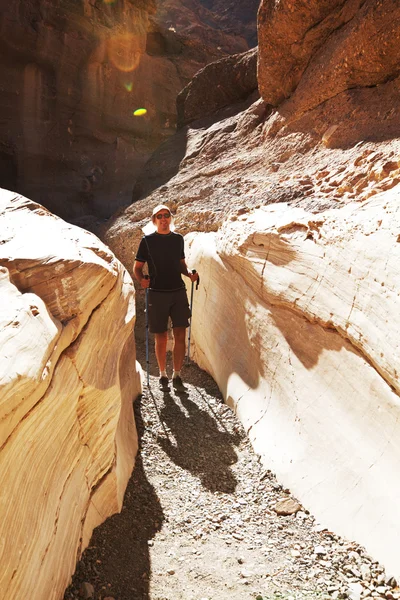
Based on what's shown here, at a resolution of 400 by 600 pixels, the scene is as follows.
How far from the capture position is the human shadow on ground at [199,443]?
3.71 m

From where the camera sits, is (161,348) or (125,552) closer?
(125,552)

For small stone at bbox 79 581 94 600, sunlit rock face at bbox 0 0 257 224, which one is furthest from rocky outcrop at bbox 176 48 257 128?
small stone at bbox 79 581 94 600

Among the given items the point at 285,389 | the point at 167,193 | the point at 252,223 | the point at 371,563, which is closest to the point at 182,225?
the point at 167,193

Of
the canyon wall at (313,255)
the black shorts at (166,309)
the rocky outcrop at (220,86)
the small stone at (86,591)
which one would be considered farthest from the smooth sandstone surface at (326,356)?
the rocky outcrop at (220,86)

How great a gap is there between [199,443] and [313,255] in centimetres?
188

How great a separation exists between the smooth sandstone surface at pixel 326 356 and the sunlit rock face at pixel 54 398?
1.33m

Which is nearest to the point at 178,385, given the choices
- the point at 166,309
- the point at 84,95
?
the point at 166,309

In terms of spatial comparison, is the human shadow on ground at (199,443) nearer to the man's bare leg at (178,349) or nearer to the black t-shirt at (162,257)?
the man's bare leg at (178,349)

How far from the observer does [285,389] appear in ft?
12.9

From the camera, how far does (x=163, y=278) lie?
4.87m

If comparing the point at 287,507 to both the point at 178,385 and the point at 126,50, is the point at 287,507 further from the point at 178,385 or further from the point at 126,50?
the point at 126,50

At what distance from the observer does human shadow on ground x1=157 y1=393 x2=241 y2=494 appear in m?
3.71

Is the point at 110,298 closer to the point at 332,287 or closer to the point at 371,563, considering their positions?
the point at 332,287

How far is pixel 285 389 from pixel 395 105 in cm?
327
